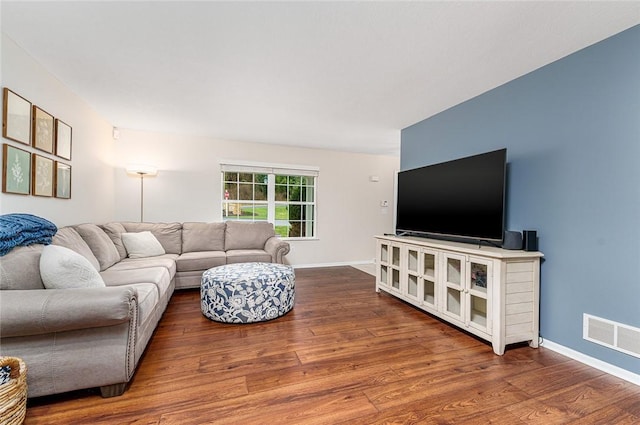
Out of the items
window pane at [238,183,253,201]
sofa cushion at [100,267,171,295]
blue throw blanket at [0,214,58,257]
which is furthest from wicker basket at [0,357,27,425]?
Result: window pane at [238,183,253,201]

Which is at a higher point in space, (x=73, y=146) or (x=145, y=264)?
(x=73, y=146)

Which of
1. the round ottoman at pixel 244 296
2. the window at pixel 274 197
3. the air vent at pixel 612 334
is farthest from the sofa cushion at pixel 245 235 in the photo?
the air vent at pixel 612 334

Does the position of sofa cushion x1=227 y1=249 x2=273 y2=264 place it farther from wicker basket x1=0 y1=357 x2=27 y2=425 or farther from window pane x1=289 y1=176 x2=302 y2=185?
wicker basket x1=0 y1=357 x2=27 y2=425

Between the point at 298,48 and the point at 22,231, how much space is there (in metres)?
2.25

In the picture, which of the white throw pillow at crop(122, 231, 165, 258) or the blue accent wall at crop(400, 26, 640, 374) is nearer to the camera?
the blue accent wall at crop(400, 26, 640, 374)

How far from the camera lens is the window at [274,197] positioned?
4969mm

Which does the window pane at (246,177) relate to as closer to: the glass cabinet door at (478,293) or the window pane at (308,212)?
the window pane at (308,212)

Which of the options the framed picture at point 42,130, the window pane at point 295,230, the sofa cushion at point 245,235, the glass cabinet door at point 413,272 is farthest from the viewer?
the window pane at point 295,230

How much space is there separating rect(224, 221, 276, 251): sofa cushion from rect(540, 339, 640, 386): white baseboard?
3596 mm

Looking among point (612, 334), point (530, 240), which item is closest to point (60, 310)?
→ point (530, 240)

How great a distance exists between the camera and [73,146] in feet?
9.93

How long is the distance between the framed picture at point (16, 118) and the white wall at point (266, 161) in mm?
2223

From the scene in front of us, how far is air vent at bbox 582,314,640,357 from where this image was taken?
5.98 feet

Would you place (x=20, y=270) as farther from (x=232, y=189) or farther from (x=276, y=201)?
(x=276, y=201)
